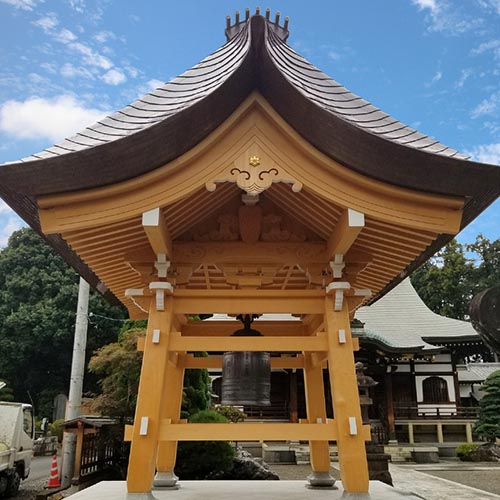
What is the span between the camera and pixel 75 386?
1226cm

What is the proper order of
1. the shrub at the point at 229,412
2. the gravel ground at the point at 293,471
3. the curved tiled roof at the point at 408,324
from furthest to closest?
the curved tiled roof at the point at 408,324, the shrub at the point at 229,412, the gravel ground at the point at 293,471

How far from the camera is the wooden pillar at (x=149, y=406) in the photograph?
394cm

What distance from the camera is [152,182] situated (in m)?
3.93

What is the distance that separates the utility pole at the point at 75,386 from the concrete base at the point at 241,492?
6.13m

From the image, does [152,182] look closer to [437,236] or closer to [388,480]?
[437,236]

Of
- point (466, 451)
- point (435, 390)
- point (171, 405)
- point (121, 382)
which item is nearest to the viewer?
point (171, 405)

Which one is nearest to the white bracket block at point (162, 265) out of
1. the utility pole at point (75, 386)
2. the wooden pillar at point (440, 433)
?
the utility pole at point (75, 386)

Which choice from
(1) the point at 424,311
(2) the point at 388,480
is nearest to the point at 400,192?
(2) the point at 388,480

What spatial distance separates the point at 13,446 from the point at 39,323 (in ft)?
59.4

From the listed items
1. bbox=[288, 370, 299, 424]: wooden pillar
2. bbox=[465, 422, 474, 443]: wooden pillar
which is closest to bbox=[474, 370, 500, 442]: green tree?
bbox=[465, 422, 474, 443]: wooden pillar

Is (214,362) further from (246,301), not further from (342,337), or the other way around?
(342,337)

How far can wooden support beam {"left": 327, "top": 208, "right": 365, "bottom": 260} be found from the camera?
393cm

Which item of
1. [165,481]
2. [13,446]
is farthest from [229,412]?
[165,481]

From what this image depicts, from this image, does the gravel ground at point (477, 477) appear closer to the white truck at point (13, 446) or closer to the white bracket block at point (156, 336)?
the white bracket block at point (156, 336)
